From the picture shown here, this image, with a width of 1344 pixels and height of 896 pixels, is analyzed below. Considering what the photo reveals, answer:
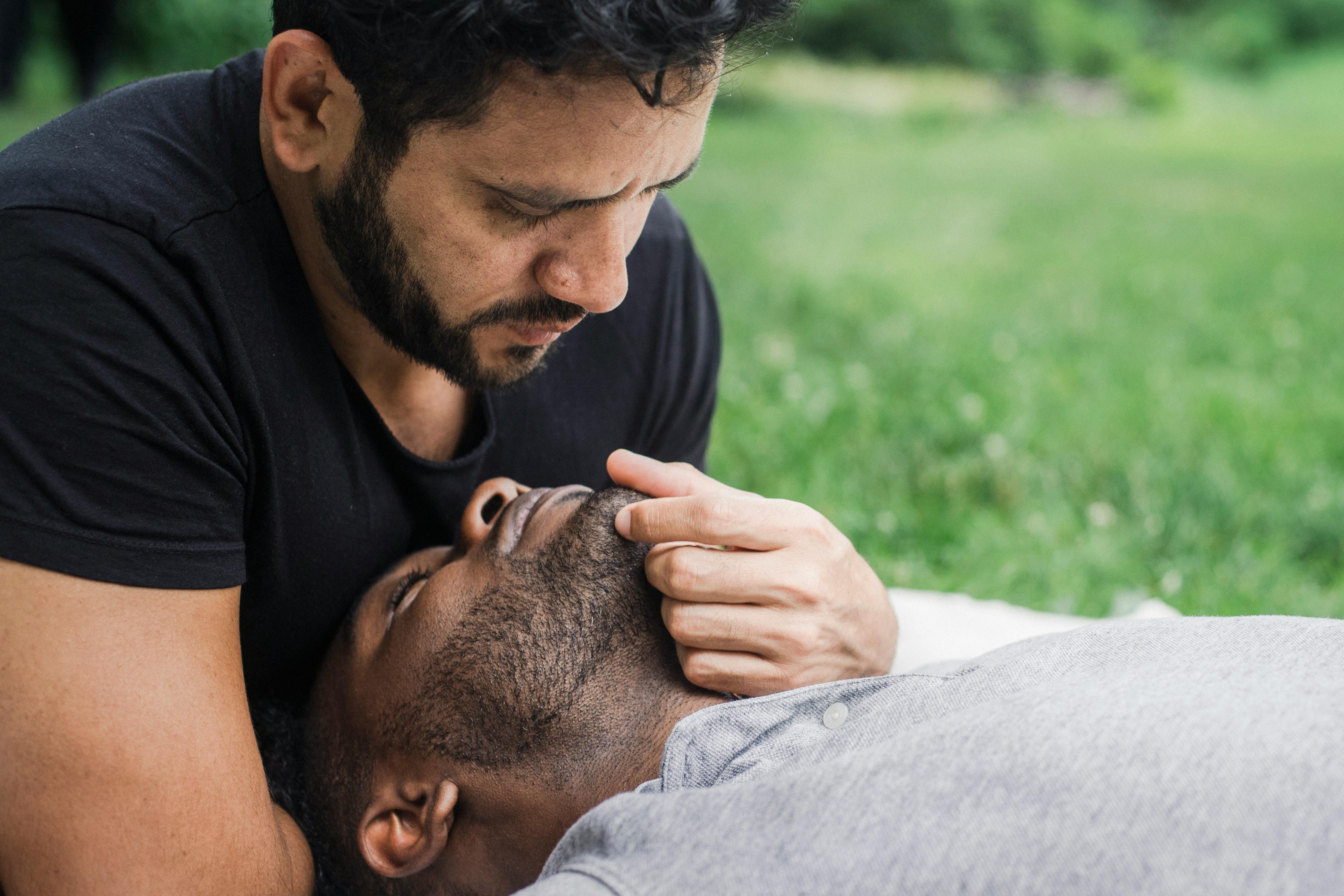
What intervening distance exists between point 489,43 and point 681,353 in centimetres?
113

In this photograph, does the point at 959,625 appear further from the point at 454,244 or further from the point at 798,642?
the point at 454,244

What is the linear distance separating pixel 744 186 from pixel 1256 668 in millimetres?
7774

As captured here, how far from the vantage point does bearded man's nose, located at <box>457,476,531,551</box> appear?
203 centimetres

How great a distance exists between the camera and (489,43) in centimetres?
163

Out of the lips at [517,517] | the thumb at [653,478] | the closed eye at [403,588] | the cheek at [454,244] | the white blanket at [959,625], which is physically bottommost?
the white blanket at [959,625]

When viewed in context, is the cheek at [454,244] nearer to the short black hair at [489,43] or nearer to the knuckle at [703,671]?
the short black hair at [489,43]

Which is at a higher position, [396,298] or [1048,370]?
[396,298]

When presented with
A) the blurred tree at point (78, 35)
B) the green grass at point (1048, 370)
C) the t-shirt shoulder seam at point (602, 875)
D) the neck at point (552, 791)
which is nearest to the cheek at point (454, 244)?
the neck at point (552, 791)

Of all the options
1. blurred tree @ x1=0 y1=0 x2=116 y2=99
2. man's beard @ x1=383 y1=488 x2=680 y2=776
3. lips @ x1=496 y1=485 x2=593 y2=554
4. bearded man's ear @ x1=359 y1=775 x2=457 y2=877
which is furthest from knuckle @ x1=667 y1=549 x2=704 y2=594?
blurred tree @ x1=0 y1=0 x2=116 y2=99

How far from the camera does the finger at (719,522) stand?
1.82 m

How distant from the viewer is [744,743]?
1653mm

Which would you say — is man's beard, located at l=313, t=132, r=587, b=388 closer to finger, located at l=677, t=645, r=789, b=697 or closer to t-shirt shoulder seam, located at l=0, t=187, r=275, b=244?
t-shirt shoulder seam, located at l=0, t=187, r=275, b=244

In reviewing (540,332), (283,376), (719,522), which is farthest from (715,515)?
(283,376)

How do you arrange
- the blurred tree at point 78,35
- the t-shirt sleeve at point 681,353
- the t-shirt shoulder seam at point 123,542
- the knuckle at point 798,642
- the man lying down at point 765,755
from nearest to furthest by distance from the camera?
1. the man lying down at point 765,755
2. the t-shirt shoulder seam at point 123,542
3. the knuckle at point 798,642
4. the t-shirt sleeve at point 681,353
5. the blurred tree at point 78,35
